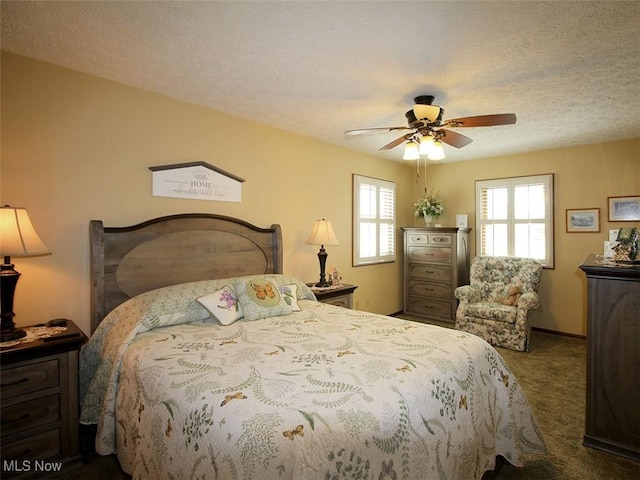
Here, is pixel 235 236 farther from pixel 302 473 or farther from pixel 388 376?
pixel 302 473

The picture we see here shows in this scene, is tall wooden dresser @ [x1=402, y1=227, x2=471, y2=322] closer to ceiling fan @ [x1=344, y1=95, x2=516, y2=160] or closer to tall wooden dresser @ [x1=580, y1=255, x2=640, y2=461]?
ceiling fan @ [x1=344, y1=95, x2=516, y2=160]

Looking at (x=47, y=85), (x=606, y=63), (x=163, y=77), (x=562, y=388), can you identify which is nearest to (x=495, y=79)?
(x=606, y=63)

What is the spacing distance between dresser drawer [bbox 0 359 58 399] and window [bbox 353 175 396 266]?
346 cm

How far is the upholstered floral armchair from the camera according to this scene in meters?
4.01

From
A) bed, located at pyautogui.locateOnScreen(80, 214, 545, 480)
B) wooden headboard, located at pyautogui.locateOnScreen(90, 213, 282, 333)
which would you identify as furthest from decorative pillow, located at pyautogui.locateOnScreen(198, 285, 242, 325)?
wooden headboard, located at pyautogui.locateOnScreen(90, 213, 282, 333)

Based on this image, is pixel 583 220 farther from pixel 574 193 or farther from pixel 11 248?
pixel 11 248

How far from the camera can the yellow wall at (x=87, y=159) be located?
2229 millimetres

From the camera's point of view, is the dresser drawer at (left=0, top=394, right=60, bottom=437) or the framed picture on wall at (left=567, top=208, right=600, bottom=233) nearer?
the dresser drawer at (left=0, top=394, right=60, bottom=437)

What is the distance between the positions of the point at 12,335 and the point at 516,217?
219 inches

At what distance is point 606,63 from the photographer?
7.51ft

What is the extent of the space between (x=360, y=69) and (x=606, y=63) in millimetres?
1634

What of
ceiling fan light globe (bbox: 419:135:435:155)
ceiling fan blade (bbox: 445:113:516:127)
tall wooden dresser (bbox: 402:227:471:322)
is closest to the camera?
ceiling fan blade (bbox: 445:113:516:127)

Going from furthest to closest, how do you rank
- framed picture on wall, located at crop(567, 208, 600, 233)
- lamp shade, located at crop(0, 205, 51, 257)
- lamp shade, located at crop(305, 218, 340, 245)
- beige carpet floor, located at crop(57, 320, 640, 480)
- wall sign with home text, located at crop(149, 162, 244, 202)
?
framed picture on wall, located at crop(567, 208, 600, 233) → lamp shade, located at crop(305, 218, 340, 245) → wall sign with home text, located at crop(149, 162, 244, 202) → beige carpet floor, located at crop(57, 320, 640, 480) → lamp shade, located at crop(0, 205, 51, 257)

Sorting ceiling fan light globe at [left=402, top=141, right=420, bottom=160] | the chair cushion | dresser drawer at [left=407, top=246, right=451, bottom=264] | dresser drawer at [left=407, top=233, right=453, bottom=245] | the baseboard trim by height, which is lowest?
the baseboard trim
